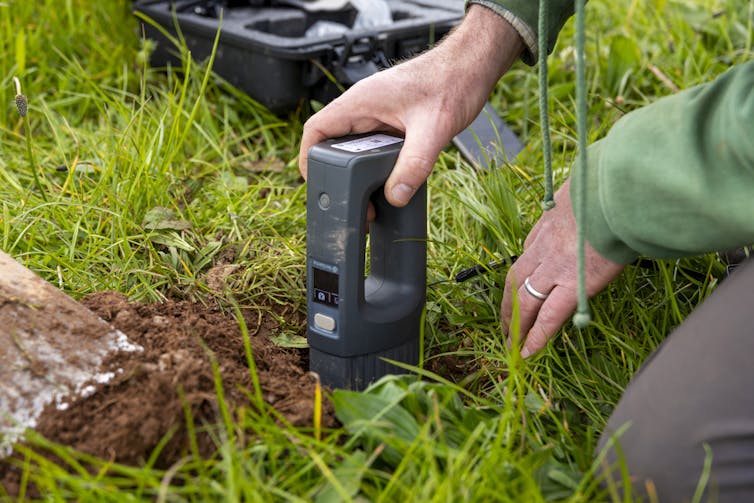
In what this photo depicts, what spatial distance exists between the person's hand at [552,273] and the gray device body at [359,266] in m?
0.18

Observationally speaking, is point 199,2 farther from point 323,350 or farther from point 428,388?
point 428,388

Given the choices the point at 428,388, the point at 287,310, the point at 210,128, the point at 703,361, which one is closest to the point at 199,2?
the point at 210,128

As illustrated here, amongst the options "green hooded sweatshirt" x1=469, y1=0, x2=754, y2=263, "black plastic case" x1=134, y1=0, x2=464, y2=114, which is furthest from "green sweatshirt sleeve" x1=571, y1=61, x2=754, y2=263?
"black plastic case" x1=134, y1=0, x2=464, y2=114

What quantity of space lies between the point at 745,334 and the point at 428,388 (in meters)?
0.45

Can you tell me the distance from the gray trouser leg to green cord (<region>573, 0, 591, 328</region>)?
0.13 metres

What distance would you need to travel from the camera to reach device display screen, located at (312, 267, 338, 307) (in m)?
1.45

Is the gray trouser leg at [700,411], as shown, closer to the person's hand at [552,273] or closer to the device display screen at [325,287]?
the person's hand at [552,273]

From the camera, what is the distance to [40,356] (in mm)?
1298

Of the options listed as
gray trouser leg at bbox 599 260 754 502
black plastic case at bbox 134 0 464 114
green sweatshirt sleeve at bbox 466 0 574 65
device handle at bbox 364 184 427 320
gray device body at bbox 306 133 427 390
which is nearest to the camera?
gray trouser leg at bbox 599 260 754 502

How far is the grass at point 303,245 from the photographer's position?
121cm

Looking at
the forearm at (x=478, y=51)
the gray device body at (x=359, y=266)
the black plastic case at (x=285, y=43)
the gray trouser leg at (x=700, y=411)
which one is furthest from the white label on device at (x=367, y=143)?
the black plastic case at (x=285, y=43)

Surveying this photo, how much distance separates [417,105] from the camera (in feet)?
4.94

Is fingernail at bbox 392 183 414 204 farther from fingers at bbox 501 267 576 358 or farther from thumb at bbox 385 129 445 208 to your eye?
fingers at bbox 501 267 576 358

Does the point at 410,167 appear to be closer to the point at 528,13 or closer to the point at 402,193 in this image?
the point at 402,193
